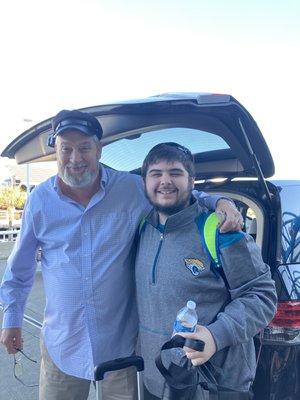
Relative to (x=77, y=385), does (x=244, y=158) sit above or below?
above

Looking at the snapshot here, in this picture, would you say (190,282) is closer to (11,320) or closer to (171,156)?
(171,156)

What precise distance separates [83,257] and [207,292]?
686 mm

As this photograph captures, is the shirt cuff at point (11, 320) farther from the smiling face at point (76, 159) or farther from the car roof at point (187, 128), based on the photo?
the car roof at point (187, 128)

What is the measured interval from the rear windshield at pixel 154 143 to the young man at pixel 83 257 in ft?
1.27

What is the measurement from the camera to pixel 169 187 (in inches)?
73.1

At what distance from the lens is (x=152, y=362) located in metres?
1.88

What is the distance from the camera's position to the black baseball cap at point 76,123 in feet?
6.63

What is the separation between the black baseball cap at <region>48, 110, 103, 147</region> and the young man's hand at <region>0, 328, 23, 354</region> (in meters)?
1.14

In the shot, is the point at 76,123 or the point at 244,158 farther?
the point at 244,158

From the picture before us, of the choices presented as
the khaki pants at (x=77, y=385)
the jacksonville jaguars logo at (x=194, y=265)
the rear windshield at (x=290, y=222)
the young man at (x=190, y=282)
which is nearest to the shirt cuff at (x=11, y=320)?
the khaki pants at (x=77, y=385)

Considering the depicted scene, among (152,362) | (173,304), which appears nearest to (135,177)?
(173,304)

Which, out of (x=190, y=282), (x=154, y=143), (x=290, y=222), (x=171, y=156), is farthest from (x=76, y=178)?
(x=290, y=222)

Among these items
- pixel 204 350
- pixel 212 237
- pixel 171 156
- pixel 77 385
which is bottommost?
pixel 77 385

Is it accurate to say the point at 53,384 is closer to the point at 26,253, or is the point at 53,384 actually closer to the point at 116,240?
the point at 26,253
